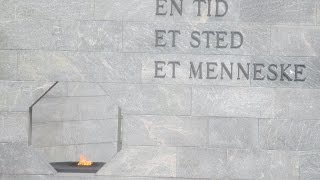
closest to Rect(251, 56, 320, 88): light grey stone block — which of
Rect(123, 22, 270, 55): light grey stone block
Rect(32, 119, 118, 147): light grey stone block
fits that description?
Rect(123, 22, 270, 55): light grey stone block

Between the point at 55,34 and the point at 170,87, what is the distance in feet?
6.97

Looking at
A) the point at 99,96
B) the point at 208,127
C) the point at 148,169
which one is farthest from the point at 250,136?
the point at 99,96

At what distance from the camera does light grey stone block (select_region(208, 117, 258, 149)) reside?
39.8ft

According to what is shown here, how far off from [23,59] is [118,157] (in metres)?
2.28

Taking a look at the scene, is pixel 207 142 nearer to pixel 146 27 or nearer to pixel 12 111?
pixel 146 27

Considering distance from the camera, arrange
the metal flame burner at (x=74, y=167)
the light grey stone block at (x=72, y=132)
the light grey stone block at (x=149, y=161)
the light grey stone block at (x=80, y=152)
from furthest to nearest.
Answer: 1. the light grey stone block at (x=72, y=132)
2. the light grey stone block at (x=80, y=152)
3. the metal flame burner at (x=74, y=167)
4. the light grey stone block at (x=149, y=161)

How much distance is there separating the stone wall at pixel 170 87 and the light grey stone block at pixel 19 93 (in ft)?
0.05

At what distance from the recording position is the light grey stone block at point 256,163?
39.6 ft

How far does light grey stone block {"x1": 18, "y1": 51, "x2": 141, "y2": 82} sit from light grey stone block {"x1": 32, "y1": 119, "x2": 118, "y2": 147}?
131 cm

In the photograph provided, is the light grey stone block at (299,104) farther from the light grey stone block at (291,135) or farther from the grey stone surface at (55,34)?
the grey stone surface at (55,34)

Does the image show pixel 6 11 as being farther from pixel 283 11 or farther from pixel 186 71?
pixel 283 11

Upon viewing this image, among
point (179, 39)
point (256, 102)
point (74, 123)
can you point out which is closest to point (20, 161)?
point (74, 123)

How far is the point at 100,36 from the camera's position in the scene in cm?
1230

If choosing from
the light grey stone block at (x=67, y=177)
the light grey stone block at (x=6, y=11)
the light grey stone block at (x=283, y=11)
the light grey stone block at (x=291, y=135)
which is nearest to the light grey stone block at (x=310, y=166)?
the light grey stone block at (x=291, y=135)
